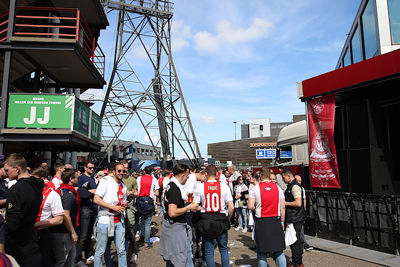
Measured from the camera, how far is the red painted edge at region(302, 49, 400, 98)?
6.68 metres

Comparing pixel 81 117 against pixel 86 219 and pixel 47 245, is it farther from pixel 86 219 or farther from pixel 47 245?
pixel 47 245

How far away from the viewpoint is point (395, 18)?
11.8 meters

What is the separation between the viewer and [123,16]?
23.1m

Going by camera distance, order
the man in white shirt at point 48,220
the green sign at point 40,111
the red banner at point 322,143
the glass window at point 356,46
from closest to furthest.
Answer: the man in white shirt at point 48,220 → the red banner at point 322,143 → the green sign at point 40,111 → the glass window at point 356,46

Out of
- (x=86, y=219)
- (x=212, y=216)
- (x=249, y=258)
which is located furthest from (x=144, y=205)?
(x=212, y=216)

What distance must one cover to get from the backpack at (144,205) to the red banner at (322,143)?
486 cm

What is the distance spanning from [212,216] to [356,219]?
4407 mm

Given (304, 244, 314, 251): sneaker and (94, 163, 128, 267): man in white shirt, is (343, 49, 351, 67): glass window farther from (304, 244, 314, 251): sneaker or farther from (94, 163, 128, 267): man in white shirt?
(94, 163, 128, 267): man in white shirt

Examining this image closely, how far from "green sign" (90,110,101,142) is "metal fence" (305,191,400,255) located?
8540 mm

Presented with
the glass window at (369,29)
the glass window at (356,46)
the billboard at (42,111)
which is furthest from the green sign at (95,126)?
the glass window at (356,46)

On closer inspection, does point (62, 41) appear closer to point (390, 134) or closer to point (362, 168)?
point (362, 168)

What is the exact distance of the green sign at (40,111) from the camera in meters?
8.81

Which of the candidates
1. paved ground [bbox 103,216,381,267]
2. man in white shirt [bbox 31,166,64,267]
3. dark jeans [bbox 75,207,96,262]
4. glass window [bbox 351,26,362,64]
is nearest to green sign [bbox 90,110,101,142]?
paved ground [bbox 103,216,381,267]

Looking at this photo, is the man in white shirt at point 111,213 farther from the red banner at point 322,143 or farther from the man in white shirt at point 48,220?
the red banner at point 322,143
